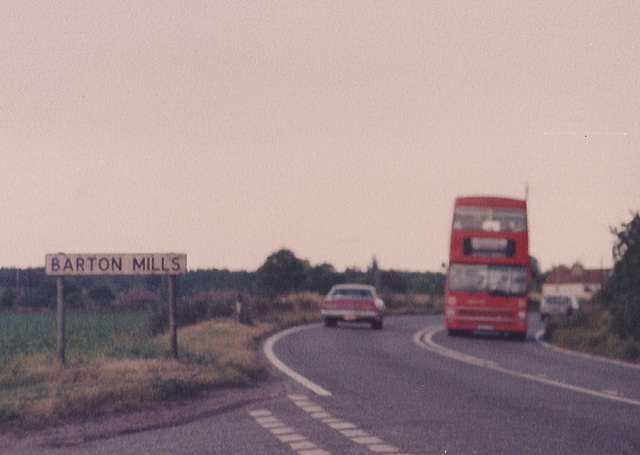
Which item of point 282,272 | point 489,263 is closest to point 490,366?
point 489,263

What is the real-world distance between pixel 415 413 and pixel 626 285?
1685cm

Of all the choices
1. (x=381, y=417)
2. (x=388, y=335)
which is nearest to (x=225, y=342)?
(x=388, y=335)

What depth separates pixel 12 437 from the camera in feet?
30.1

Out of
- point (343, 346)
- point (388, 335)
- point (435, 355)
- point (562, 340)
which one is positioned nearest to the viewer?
point (435, 355)

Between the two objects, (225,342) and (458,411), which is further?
(225,342)

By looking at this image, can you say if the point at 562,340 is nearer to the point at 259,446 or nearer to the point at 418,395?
the point at 418,395

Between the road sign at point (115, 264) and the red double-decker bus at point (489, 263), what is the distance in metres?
15.5

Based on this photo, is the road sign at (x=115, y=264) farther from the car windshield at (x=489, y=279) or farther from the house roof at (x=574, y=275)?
the house roof at (x=574, y=275)

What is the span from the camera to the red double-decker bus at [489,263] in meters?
29.1

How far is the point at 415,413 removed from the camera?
10.9 meters

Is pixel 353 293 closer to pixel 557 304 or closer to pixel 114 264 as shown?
pixel 114 264

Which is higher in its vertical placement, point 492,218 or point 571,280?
point 492,218

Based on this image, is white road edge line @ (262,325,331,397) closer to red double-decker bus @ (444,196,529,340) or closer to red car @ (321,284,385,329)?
red double-decker bus @ (444,196,529,340)

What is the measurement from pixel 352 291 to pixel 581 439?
26851 mm
